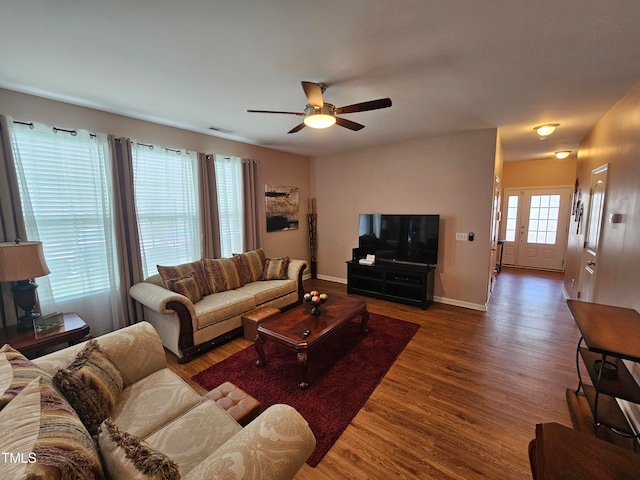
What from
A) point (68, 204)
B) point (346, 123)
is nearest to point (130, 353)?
point (68, 204)

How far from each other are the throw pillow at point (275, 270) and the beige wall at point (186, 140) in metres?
0.84

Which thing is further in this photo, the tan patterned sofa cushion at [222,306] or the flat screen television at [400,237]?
the flat screen television at [400,237]

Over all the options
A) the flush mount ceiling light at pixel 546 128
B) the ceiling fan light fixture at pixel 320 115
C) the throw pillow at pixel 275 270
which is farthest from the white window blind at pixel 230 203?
the flush mount ceiling light at pixel 546 128

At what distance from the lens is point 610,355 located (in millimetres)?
1428

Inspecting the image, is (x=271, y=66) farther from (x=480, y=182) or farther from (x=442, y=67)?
(x=480, y=182)

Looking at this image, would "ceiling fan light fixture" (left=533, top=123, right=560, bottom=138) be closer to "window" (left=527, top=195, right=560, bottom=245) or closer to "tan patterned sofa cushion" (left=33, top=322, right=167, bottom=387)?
"window" (left=527, top=195, right=560, bottom=245)

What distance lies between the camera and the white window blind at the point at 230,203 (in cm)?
407

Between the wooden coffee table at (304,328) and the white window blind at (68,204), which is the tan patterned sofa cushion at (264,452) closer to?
the wooden coffee table at (304,328)

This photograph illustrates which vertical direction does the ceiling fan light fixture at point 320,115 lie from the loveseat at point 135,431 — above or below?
above

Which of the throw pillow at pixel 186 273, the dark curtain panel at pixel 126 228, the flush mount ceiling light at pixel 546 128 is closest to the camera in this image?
the dark curtain panel at pixel 126 228

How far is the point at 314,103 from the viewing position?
88.4 inches

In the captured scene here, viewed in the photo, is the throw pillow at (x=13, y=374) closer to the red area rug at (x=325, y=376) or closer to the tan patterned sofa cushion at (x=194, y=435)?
the tan patterned sofa cushion at (x=194, y=435)

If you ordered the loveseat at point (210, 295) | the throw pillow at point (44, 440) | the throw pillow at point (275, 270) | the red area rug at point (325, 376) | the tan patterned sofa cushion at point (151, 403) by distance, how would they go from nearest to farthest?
the throw pillow at point (44, 440)
the tan patterned sofa cushion at point (151, 403)
the red area rug at point (325, 376)
the loveseat at point (210, 295)
the throw pillow at point (275, 270)

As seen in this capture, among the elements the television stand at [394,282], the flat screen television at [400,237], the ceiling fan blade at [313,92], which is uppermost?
the ceiling fan blade at [313,92]
